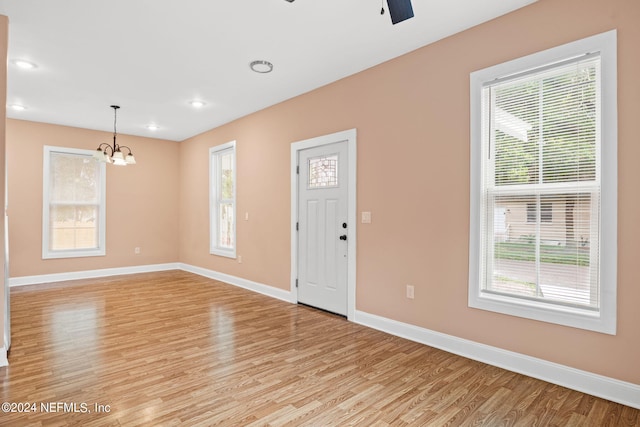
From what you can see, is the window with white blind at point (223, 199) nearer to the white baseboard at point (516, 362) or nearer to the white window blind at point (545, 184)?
the white baseboard at point (516, 362)

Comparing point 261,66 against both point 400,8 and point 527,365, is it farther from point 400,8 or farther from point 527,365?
point 527,365

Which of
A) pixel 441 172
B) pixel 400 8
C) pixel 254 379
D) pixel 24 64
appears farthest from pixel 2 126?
pixel 441 172

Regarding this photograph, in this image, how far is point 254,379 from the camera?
8.44 feet

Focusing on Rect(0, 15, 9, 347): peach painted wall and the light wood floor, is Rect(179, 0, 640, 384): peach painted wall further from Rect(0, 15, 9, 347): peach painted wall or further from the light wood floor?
Rect(0, 15, 9, 347): peach painted wall

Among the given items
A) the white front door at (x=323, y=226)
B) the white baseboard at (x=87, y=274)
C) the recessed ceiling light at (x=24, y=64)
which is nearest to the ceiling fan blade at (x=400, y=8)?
the white front door at (x=323, y=226)

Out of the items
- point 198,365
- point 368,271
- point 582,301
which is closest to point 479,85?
point 582,301

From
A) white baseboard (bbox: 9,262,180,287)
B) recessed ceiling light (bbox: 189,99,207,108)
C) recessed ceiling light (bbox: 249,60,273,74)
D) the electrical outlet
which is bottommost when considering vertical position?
white baseboard (bbox: 9,262,180,287)

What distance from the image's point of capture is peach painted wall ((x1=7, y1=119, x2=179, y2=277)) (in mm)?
5805

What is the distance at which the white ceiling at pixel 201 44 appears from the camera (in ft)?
8.97

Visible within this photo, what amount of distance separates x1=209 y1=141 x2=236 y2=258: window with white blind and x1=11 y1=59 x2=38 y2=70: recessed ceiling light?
2729mm

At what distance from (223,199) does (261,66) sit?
3118 mm

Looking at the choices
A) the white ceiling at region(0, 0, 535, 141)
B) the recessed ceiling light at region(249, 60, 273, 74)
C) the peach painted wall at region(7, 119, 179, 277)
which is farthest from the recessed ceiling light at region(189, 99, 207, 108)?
the peach painted wall at region(7, 119, 179, 277)

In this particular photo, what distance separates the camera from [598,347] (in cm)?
238

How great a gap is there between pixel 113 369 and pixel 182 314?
4.91 feet
